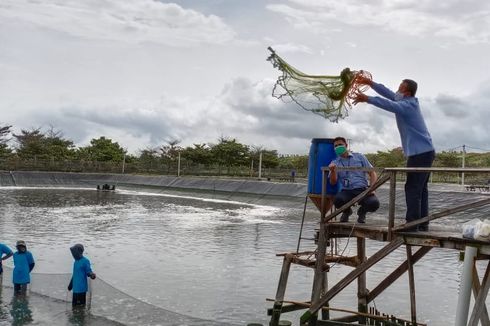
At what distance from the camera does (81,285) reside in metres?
10.3

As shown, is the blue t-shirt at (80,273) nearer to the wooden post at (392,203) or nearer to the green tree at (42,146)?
the wooden post at (392,203)

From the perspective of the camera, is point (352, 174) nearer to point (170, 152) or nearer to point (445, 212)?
point (445, 212)

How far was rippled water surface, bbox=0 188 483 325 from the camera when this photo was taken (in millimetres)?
11469

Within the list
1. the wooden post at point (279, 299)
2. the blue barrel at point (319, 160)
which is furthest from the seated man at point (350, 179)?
the wooden post at point (279, 299)

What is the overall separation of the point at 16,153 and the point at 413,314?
79.6 m

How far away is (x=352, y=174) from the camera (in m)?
8.96

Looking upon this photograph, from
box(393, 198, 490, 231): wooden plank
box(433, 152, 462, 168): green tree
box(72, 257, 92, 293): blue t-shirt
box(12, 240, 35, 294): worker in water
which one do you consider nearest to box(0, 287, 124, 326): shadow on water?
box(12, 240, 35, 294): worker in water

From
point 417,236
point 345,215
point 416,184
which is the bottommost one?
point 417,236

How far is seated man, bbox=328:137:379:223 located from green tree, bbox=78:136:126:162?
77.8 m

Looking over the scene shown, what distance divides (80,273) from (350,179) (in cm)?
500

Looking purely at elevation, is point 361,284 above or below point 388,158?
below

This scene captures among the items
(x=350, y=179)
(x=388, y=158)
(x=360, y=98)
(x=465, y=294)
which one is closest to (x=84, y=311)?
(x=350, y=179)

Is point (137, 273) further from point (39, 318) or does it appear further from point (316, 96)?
point (316, 96)

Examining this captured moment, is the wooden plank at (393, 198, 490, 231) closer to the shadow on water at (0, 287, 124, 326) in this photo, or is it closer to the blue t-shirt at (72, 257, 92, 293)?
the shadow on water at (0, 287, 124, 326)
